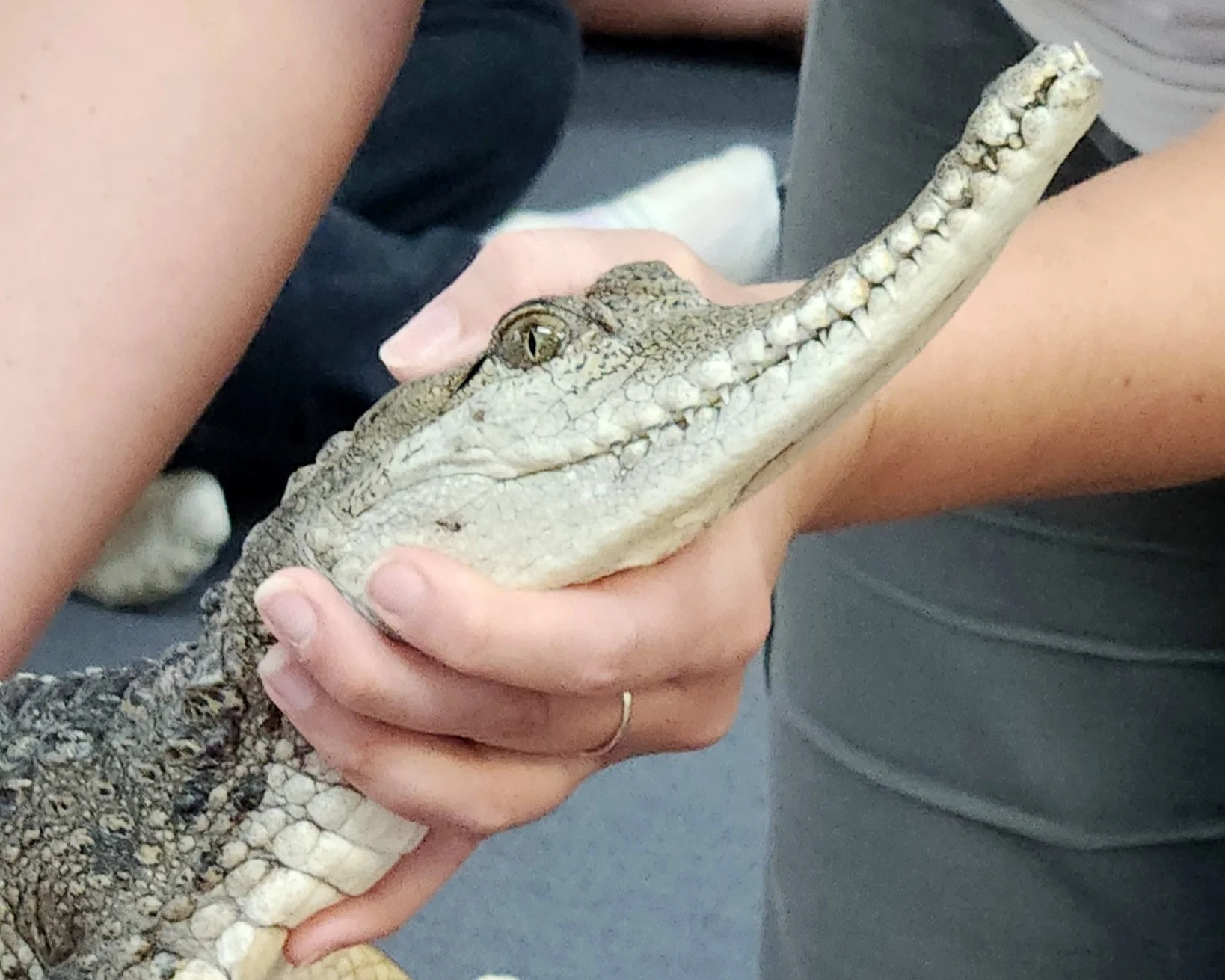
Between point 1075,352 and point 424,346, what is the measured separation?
1.05 ft

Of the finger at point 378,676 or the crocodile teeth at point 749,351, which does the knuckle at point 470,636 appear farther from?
the crocodile teeth at point 749,351

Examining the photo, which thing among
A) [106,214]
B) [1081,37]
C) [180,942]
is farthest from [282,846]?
[1081,37]

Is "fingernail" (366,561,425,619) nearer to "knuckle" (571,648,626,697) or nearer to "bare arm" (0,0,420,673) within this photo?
"knuckle" (571,648,626,697)

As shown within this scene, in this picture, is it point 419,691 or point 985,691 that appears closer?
point 419,691

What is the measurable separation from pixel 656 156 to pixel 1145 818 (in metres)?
2.16

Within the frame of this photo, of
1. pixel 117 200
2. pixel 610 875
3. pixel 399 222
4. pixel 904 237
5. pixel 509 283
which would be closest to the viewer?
pixel 904 237

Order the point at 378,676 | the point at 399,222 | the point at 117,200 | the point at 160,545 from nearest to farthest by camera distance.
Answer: the point at 378,676 < the point at 117,200 < the point at 160,545 < the point at 399,222

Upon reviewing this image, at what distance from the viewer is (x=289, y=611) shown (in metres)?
0.62

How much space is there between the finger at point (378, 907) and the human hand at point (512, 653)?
0.14 ft

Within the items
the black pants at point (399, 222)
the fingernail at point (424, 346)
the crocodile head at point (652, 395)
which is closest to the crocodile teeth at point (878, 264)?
the crocodile head at point (652, 395)

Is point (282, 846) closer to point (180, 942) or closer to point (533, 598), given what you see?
point (180, 942)

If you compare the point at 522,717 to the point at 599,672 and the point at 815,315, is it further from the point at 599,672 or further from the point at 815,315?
the point at 815,315

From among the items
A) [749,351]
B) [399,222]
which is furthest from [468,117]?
[749,351]

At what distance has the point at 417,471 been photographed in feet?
2.33
